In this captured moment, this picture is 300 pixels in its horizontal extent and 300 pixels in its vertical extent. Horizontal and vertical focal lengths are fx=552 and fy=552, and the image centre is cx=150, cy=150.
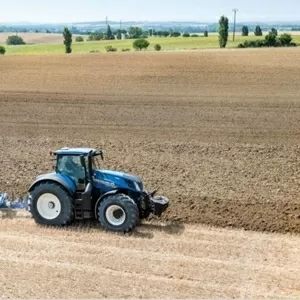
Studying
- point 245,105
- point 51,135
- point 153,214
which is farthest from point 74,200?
point 245,105

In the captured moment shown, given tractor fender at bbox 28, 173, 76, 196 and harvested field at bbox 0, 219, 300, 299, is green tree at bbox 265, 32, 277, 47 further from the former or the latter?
tractor fender at bbox 28, 173, 76, 196

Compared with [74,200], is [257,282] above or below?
below

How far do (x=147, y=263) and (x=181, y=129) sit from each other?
11.0 metres

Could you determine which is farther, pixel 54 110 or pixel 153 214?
pixel 54 110

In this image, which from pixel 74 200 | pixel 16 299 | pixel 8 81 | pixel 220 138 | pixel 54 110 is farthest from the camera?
pixel 8 81

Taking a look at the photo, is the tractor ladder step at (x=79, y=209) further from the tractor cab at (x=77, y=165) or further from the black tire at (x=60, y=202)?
the tractor cab at (x=77, y=165)

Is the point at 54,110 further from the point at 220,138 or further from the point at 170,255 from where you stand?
the point at 170,255

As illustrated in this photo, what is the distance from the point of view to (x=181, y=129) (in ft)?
65.8

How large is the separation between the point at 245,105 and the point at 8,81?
15021 mm

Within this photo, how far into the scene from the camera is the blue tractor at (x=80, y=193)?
1075 cm

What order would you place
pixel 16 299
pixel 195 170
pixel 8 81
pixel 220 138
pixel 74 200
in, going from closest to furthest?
pixel 16 299 < pixel 74 200 < pixel 195 170 < pixel 220 138 < pixel 8 81

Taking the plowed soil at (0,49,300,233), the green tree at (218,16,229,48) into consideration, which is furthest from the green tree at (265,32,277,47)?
the plowed soil at (0,49,300,233)

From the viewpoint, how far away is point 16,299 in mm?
8164

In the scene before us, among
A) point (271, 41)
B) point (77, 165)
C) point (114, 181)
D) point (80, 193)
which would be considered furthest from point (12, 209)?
point (271, 41)
